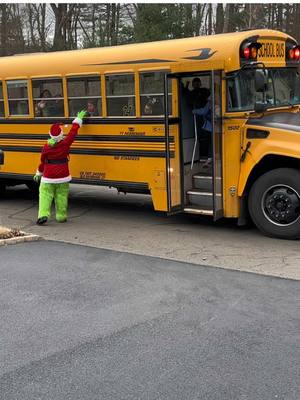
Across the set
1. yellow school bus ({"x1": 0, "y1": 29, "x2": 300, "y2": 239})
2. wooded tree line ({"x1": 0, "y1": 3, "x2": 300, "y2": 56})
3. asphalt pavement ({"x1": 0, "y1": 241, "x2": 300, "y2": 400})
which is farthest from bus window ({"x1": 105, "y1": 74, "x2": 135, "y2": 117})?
wooded tree line ({"x1": 0, "y1": 3, "x2": 300, "y2": 56})

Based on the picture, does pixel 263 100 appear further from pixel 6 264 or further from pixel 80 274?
pixel 6 264

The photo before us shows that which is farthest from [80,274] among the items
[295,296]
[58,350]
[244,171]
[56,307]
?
[244,171]

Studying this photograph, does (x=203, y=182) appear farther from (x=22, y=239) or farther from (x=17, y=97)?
(x=17, y=97)

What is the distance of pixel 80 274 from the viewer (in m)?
5.45

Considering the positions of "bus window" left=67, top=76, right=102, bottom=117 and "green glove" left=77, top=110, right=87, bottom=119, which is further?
"green glove" left=77, top=110, right=87, bottom=119

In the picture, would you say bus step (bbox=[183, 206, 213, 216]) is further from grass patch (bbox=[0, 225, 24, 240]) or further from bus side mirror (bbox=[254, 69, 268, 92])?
grass patch (bbox=[0, 225, 24, 240])

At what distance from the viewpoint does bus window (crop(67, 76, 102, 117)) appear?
25.7 ft

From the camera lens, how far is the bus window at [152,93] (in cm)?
712

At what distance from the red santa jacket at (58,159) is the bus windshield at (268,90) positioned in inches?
98.0

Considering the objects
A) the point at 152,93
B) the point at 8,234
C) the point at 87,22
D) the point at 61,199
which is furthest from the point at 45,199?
the point at 87,22

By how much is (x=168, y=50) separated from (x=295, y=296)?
3.86m

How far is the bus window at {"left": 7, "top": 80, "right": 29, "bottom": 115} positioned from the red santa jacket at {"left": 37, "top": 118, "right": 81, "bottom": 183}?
47.8 inches

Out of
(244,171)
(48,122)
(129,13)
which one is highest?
(129,13)

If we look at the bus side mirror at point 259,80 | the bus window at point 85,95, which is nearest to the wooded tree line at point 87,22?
the bus window at point 85,95
